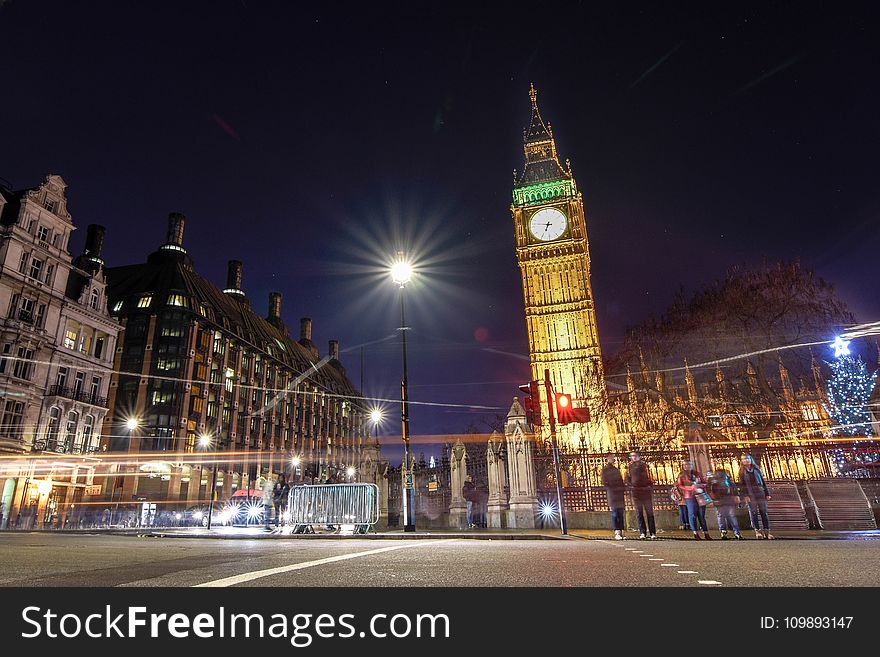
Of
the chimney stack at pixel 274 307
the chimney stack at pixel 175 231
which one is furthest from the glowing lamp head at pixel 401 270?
the chimney stack at pixel 274 307

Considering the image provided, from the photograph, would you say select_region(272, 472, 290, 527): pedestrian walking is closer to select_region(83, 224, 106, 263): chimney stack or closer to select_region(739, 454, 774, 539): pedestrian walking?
select_region(739, 454, 774, 539): pedestrian walking

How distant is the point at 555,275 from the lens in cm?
7219

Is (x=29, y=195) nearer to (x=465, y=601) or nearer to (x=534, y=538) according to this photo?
(x=534, y=538)

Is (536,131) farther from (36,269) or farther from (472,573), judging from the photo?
(472,573)

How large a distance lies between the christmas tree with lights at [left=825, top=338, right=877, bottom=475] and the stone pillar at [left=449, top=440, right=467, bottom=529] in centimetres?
2167

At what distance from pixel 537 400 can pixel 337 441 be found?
88.7 m

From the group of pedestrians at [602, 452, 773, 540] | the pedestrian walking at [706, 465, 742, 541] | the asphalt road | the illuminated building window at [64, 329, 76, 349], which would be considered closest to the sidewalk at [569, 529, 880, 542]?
the group of pedestrians at [602, 452, 773, 540]

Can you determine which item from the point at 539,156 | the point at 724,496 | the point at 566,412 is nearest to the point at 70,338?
the point at 566,412

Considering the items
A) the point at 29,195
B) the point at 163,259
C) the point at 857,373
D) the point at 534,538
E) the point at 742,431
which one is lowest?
the point at 534,538

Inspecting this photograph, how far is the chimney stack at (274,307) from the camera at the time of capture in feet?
328

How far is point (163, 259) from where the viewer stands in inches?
2633

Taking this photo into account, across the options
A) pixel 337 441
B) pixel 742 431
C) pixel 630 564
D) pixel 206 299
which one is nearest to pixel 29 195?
pixel 206 299

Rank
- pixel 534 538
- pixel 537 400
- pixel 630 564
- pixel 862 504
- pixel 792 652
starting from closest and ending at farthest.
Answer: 1. pixel 792 652
2. pixel 630 564
3. pixel 534 538
4. pixel 862 504
5. pixel 537 400

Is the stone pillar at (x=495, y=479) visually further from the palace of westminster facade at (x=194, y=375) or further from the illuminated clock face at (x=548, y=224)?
the illuminated clock face at (x=548, y=224)
